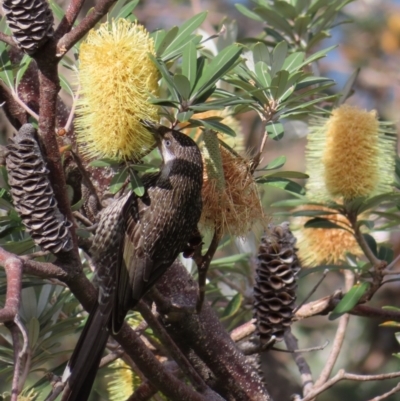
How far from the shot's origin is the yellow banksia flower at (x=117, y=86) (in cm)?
163

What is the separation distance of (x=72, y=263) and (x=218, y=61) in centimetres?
54

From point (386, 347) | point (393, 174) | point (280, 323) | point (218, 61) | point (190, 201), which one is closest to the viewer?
point (218, 61)

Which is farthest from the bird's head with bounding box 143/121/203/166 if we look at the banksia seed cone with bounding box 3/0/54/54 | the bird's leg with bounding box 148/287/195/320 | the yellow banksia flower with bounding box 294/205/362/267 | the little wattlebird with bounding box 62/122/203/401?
the yellow banksia flower with bounding box 294/205/362/267

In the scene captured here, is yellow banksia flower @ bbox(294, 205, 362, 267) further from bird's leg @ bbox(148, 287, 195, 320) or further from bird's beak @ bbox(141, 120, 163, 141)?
bird's beak @ bbox(141, 120, 163, 141)

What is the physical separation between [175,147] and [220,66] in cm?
38

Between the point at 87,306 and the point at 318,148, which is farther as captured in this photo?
the point at 318,148

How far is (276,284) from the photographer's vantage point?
2.14 m

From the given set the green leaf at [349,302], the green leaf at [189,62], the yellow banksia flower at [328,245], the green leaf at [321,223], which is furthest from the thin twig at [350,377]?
the green leaf at [189,62]

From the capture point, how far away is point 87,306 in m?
1.85

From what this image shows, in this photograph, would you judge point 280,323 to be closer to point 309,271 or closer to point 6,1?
point 309,271

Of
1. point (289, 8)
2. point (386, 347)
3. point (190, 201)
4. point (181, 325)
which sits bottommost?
point (386, 347)

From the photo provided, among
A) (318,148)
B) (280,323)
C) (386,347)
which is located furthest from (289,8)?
(386,347)

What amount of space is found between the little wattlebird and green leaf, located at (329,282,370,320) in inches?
18.0

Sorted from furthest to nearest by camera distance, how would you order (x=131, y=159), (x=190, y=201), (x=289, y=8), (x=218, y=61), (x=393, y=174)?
(x=289, y=8)
(x=393, y=174)
(x=190, y=201)
(x=131, y=159)
(x=218, y=61)
